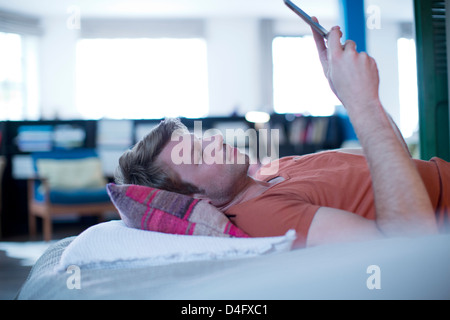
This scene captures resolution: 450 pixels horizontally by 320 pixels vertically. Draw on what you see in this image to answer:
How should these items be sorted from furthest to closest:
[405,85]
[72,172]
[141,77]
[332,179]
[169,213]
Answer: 1. [405,85]
2. [141,77]
3. [72,172]
4. [332,179]
5. [169,213]

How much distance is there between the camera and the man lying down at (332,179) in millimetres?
753

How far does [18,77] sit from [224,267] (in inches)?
287

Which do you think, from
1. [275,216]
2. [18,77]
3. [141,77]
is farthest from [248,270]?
[18,77]

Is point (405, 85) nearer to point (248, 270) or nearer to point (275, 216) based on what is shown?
point (275, 216)

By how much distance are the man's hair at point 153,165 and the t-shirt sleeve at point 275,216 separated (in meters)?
0.23

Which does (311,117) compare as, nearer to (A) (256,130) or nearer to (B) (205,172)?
(A) (256,130)

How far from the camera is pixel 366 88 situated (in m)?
0.80

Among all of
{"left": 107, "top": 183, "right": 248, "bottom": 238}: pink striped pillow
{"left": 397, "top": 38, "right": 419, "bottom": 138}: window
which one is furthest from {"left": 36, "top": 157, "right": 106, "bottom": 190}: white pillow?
{"left": 397, "top": 38, "right": 419, "bottom": 138}: window

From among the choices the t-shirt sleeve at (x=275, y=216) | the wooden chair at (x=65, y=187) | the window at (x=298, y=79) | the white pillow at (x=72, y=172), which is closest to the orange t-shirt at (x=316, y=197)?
the t-shirt sleeve at (x=275, y=216)

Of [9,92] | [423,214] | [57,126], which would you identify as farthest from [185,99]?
[423,214]

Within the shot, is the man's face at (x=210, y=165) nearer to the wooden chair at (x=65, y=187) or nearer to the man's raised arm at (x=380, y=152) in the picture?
the man's raised arm at (x=380, y=152)

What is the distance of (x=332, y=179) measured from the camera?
1024 mm

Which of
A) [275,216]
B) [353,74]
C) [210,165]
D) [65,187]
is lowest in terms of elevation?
[65,187]
